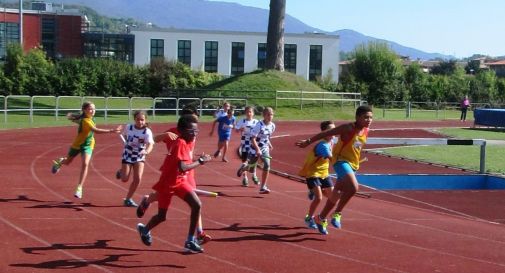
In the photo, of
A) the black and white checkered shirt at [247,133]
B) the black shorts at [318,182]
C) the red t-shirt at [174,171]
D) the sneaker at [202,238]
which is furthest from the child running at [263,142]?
the red t-shirt at [174,171]

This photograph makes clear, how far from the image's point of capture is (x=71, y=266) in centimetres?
816

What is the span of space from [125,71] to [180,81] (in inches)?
183

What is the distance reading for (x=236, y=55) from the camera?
97000 millimetres

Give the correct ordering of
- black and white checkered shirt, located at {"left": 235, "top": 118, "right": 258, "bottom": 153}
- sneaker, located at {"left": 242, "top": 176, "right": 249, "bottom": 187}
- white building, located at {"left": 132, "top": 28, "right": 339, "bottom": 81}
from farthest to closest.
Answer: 1. white building, located at {"left": 132, "top": 28, "right": 339, "bottom": 81}
2. sneaker, located at {"left": 242, "top": 176, "right": 249, "bottom": 187}
3. black and white checkered shirt, located at {"left": 235, "top": 118, "right": 258, "bottom": 153}

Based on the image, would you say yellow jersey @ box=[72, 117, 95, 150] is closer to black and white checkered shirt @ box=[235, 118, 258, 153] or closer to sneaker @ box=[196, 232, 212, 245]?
black and white checkered shirt @ box=[235, 118, 258, 153]

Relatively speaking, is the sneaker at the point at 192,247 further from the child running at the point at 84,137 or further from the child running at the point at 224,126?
the child running at the point at 224,126

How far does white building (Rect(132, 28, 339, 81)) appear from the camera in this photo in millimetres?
95938

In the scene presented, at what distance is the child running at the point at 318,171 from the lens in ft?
35.4

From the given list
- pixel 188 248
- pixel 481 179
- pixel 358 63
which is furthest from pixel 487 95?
pixel 188 248

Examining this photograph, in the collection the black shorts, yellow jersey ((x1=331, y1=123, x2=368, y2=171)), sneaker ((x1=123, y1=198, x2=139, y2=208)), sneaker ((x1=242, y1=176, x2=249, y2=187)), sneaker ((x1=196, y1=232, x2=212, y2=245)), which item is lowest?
sneaker ((x1=242, y1=176, x2=249, y2=187))

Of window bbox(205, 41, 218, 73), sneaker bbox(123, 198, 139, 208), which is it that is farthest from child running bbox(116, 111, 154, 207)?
window bbox(205, 41, 218, 73)

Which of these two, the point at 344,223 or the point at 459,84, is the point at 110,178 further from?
the point at 459,84

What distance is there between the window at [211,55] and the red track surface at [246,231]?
79.3 m

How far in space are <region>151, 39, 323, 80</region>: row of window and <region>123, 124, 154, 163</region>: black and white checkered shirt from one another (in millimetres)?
83108
